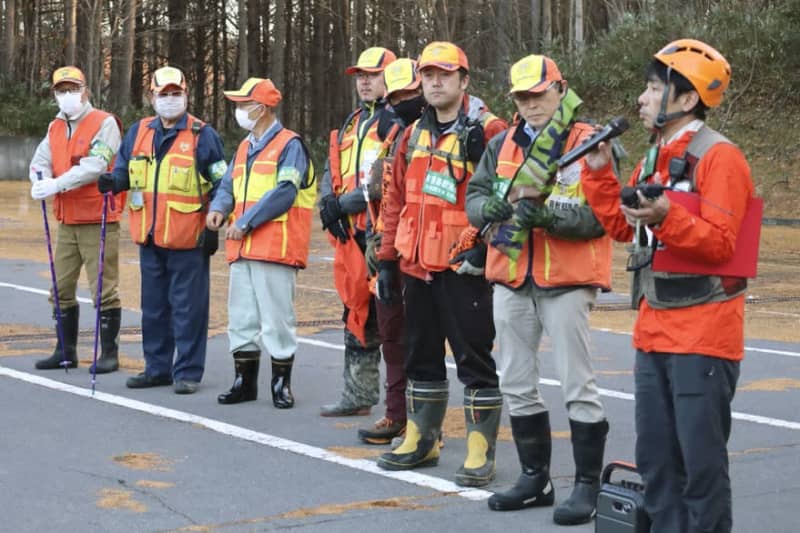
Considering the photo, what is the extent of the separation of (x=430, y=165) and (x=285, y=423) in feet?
7.53

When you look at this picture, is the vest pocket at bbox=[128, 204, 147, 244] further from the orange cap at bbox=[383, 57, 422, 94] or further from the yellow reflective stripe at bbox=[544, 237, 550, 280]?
the yellow reflective stripe at bbox=[544, 237, 550, 280]

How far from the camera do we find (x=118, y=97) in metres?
46.7

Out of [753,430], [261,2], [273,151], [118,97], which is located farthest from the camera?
[261,2]

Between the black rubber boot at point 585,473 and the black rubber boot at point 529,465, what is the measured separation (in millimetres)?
187

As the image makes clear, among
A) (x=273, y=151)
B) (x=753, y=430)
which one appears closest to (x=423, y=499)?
(x=753, y=430)

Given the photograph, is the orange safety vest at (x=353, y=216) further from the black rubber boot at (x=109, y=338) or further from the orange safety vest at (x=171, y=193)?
the black rubber boot at (x=109, y=338)

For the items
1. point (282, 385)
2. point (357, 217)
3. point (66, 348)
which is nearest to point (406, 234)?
point (357, 217)

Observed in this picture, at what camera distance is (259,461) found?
25.3ft

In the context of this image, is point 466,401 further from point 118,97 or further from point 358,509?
point 118,97

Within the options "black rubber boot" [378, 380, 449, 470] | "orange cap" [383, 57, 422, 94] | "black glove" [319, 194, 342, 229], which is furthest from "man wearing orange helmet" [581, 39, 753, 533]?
"black glove" [319, 194, 342, 229]

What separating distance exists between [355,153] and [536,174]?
2523 mm

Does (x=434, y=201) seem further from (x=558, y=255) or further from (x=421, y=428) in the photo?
(x=421, y=428)

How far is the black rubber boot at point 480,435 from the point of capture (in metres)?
7.14

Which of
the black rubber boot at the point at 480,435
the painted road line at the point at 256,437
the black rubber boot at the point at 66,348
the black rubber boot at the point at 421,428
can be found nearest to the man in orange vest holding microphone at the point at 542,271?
the black rubber boot at the point at 480,435
